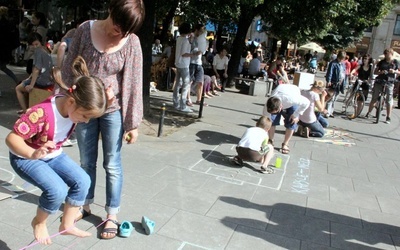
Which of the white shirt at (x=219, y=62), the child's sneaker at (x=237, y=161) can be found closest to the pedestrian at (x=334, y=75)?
the white shirt at (x=219, y=62)

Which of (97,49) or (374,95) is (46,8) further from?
(97,49)

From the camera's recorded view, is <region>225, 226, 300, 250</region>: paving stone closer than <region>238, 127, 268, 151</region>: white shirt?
Yes

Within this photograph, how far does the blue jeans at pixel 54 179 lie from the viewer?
8.36ft

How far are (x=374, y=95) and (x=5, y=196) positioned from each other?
10189mm

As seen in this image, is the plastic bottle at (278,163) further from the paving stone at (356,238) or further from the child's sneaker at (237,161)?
the paving stone at (356,238)

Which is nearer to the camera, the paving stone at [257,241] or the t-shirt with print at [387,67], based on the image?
the paving stone at [257,241]

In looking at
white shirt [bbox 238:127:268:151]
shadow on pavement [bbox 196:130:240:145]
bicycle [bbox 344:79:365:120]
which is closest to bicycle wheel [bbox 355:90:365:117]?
bicycle [bbox 344:79:365:120]

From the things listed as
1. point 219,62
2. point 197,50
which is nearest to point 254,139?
point 197,50

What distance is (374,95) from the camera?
37.1 ft

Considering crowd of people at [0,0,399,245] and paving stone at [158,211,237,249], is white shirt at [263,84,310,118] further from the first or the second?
crowd of people at [0,0,399,245]

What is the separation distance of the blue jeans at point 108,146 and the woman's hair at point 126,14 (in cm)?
64

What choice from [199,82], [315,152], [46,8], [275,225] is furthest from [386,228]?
[46,8]

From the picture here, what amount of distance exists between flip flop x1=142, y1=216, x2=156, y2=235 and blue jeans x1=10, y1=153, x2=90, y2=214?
68 centimetres

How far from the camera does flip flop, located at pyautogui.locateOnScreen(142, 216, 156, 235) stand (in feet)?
11.0
